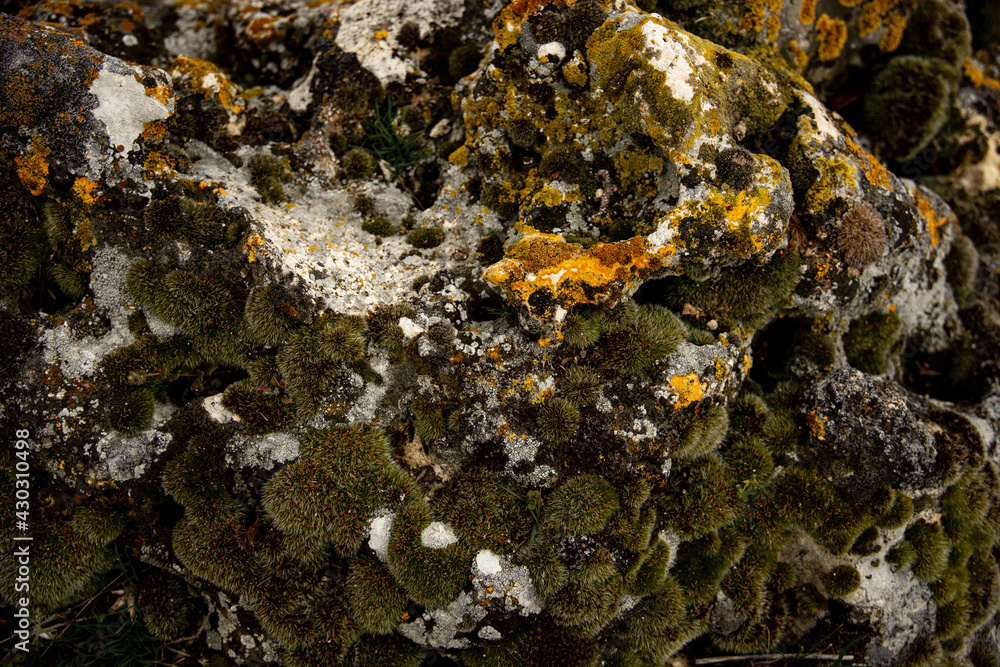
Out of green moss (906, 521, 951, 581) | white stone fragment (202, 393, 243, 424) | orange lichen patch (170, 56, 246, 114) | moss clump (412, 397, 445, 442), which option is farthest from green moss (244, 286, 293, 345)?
green moss (906, 521, 951, 581)

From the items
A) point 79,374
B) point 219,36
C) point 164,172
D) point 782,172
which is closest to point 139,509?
point 79,374

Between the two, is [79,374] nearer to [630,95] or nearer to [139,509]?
[139,509]

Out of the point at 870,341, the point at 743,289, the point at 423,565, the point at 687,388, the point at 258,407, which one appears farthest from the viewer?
the point at 870,341

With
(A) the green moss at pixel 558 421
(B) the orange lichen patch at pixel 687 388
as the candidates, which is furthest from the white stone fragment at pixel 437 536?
(B) the orange lichen patch at pixel 687 388

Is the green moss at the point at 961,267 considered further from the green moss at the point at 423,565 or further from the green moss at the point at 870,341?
the green moss at the point at 423,565

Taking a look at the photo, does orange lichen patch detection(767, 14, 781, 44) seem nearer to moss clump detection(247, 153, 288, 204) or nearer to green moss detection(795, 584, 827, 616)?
moss clump detection(247, 153, 288, 204)

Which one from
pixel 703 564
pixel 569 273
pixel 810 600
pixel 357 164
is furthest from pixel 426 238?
pixel 810 600

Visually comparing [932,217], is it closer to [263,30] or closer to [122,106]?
[263,30]
